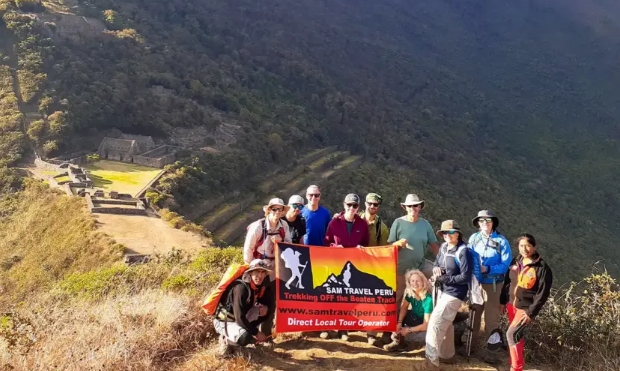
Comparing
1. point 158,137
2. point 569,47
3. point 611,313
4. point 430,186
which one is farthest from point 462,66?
point 611,313

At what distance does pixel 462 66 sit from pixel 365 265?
88.0m

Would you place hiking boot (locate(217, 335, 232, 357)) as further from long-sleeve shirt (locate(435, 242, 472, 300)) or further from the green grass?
the green grass

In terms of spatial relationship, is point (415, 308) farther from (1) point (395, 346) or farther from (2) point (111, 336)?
(2) point (111, 336)

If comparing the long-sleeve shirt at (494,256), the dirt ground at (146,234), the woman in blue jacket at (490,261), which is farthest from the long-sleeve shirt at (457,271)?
the dirt ground at (146,234)

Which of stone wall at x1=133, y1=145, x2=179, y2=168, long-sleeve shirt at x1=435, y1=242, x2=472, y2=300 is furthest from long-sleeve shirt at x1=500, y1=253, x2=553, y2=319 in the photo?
stone wall at x1=133, y1=145, x2=179, y2=168

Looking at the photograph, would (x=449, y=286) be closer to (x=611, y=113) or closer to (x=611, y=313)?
(x=611, y=313)

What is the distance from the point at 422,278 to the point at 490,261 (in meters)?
0.84

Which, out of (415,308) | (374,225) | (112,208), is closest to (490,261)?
(415,308)

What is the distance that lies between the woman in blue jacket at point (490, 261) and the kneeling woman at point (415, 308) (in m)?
0.61

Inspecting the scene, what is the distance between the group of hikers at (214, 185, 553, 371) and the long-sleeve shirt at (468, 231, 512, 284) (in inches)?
0.5

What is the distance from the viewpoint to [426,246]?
246 inches

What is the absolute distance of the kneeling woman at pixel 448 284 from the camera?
17.4 feet

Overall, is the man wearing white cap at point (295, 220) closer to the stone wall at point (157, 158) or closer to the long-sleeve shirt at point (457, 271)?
the long-sleeve shirt at point (457, 271)

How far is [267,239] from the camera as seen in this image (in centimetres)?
587
